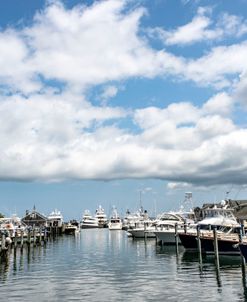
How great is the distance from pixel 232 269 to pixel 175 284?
1037 centimetres

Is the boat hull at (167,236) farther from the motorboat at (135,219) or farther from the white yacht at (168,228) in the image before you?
the motorboat at (135,219)

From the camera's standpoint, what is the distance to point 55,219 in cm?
15038

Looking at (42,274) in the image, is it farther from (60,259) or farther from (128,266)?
(60,259)

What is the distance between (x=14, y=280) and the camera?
123ft

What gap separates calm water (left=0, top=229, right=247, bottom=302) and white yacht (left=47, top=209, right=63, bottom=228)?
86500 millimetres

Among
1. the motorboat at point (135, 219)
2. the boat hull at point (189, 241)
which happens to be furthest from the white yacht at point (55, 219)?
the boat hull at point (189, 241)

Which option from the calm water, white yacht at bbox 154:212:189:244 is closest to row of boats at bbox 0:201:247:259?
white yacht at bbox 154:212:189:244

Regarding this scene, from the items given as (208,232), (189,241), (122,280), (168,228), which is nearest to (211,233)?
(208,232)

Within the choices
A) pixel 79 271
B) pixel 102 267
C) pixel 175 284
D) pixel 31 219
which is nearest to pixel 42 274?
pixel 79 271

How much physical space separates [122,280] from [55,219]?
11582 cm

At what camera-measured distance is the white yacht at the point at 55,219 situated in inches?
5499

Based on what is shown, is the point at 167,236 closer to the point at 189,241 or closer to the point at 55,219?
the point at 189,241

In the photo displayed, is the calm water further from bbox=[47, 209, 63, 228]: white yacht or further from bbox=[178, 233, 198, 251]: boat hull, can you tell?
bbox=[47, 209, 63, 228]: white yacht

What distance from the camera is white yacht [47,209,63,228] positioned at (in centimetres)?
13968
